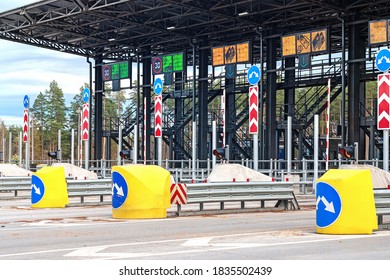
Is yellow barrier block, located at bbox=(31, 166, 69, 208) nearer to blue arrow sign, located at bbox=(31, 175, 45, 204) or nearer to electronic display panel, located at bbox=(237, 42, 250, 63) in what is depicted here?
blue arrow sign, located at bbox=(31, 175, 45, 204)

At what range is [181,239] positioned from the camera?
13.2 metres

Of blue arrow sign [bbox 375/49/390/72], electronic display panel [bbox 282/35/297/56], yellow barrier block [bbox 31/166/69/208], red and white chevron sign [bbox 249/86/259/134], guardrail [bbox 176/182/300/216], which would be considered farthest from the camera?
electronic display panel [bbox 282/35/297/56]

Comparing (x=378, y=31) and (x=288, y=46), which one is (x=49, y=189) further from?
(x=288, y=46)

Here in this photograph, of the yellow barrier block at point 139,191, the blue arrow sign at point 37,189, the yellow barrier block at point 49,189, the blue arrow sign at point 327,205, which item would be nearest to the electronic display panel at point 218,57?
the yellow barrier block at point 49,189

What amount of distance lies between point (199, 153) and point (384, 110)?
99.0ft

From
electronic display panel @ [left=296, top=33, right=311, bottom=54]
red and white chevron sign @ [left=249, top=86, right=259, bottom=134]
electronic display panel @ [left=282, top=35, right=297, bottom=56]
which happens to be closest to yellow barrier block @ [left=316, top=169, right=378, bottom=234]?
red and white chevron sign @ [left=249, top=86, right=259, bottom=134]

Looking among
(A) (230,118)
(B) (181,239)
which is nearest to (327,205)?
(B) (181,239)

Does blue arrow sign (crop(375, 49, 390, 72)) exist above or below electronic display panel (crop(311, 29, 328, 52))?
below

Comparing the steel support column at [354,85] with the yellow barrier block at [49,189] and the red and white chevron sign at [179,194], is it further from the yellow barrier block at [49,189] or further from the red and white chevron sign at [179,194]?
the red and white chevron sign at [179,194]

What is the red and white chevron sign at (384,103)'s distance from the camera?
1781 cm

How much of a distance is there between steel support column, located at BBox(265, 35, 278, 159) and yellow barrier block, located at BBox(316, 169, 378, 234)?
93.9ft

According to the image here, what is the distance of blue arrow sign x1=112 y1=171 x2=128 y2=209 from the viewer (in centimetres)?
1739

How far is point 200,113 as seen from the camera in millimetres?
48031
